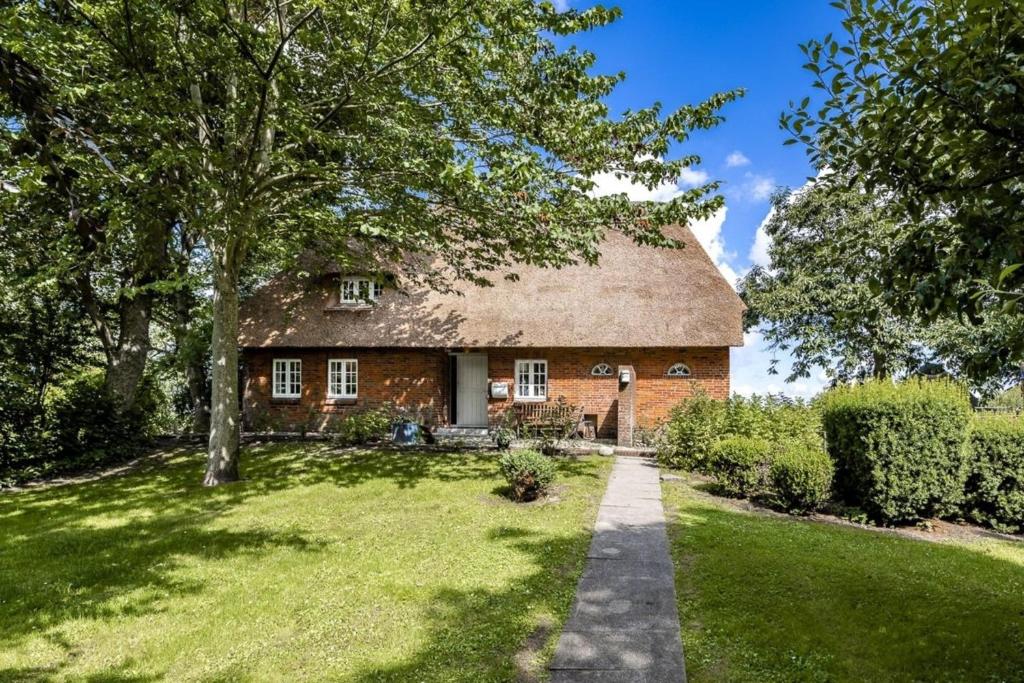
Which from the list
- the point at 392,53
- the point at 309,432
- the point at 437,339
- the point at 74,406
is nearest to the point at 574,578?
Result: the point at 392,53

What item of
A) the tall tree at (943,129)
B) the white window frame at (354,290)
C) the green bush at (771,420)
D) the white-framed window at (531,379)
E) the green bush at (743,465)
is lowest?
the green bush at (743,465)

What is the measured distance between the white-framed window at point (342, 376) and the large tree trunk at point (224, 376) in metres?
7.38

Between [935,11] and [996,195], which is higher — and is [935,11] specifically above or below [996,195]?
above

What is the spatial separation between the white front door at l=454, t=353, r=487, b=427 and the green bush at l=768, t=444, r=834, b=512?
36.9 ft

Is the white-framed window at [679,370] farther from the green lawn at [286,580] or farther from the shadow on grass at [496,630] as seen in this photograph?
the shadow on grass at [496,630]

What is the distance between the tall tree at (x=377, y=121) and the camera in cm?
849

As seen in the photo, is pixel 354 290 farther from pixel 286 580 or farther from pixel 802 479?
pixel 802 479

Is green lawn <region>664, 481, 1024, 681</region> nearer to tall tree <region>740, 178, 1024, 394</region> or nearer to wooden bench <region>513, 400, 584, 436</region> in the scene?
wooden bench <region>513, 400, 584, 436</region>

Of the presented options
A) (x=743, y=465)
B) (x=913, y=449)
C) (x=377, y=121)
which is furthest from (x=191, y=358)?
(x=913, y=449)

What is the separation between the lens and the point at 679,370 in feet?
56.1

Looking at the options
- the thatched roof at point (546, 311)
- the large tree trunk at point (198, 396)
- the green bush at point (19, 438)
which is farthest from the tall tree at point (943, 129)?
the large tree trunk at point (198, 396)

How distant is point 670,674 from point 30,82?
7.52 metres

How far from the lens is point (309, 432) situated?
19.0 meters

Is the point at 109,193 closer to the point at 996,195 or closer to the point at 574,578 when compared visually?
the point at 574,578
